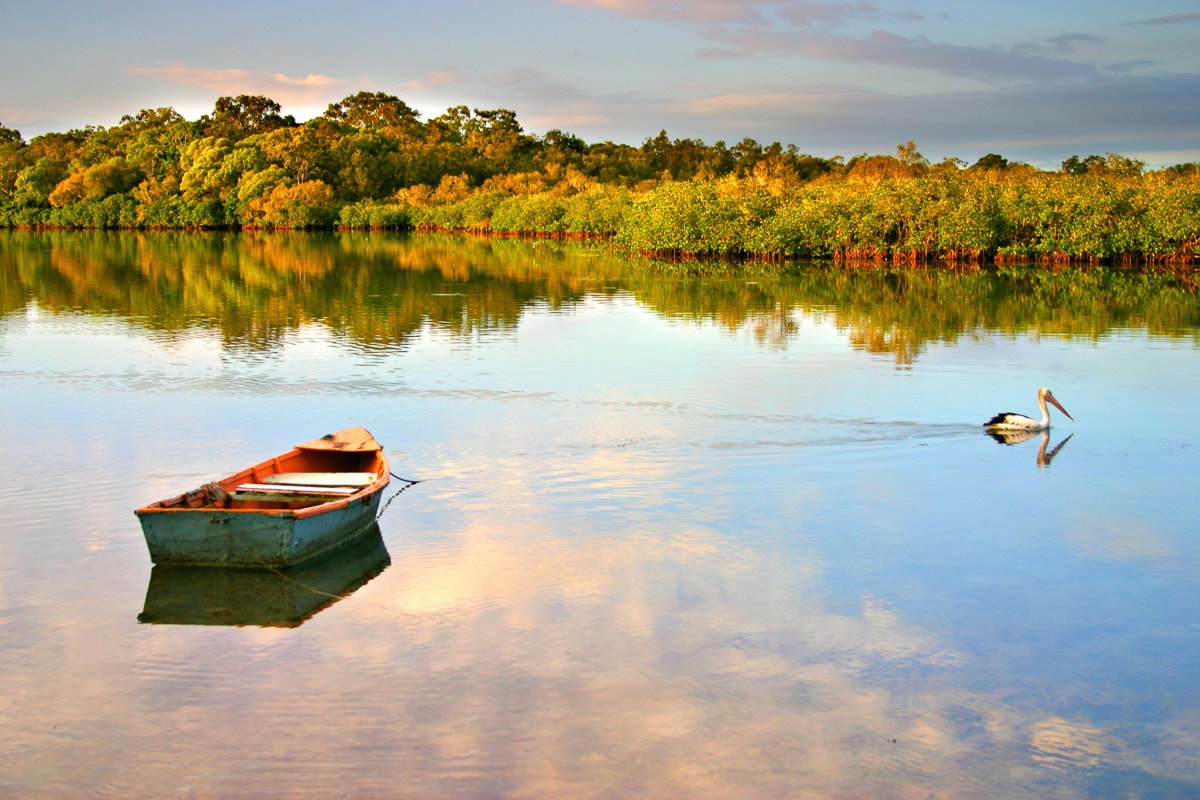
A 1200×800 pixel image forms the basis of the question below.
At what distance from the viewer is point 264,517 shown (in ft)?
24.0

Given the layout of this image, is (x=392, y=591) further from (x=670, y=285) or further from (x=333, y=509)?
(x=670, y=285)

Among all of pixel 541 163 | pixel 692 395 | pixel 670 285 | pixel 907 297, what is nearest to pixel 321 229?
pixel 541 163

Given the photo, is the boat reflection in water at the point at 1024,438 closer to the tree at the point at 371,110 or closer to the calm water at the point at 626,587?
the calm water at the point at 626,587

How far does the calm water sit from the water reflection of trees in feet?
12.0

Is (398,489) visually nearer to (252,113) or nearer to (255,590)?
(255,590)

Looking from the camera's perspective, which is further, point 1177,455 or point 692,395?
point 692,395

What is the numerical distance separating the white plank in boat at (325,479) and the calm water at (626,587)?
1.63 ft

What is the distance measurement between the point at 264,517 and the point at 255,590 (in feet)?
1.58

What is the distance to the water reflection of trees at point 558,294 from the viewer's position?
819 inches

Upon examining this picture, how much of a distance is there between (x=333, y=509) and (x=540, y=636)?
196 cm

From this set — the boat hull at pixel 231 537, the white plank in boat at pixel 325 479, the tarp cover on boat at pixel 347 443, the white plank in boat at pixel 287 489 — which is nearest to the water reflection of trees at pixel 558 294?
the tarp cover on boat at pixel 347 443

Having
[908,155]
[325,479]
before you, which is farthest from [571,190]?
[325,479]

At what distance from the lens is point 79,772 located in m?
5.05

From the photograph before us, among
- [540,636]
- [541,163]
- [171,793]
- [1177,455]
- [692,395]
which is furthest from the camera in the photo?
[541,163]
